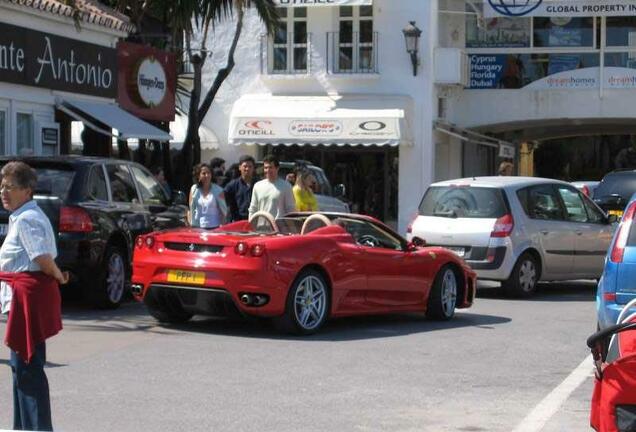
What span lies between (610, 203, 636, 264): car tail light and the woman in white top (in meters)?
6.44

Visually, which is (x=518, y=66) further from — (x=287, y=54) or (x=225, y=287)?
(x=225, y=287)

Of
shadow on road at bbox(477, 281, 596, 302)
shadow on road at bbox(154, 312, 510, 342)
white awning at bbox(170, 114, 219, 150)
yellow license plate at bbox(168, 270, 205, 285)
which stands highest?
white awning at bbox(170, 114, 219, 150)

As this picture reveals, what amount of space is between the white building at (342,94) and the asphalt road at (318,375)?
A: 56.4ft

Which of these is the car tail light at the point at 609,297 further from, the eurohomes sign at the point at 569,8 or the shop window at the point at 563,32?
the shop window at the point at 563,32

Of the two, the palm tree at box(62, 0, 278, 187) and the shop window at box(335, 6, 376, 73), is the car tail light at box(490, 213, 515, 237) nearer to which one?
the palm tree at box(62, 0, 278, 187)

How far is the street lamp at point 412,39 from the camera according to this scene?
3044 cm

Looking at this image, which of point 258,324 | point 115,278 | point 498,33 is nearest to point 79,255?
point 115,278

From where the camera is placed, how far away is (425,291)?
1348cm

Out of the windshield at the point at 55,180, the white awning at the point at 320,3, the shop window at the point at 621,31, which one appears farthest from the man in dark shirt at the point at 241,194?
the shop window at the point at 621,31

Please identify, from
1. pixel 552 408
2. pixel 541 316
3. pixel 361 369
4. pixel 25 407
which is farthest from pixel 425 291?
pixel 25 407

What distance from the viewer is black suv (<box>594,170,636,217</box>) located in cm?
2038

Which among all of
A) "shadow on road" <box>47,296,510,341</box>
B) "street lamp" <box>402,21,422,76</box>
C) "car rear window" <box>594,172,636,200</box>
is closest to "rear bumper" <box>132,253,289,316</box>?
"shadow on road" <box>47,296,510,341</box>

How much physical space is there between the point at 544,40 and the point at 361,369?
24.8 meters

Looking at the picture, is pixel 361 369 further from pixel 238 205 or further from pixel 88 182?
Answer: pixel 238 205
